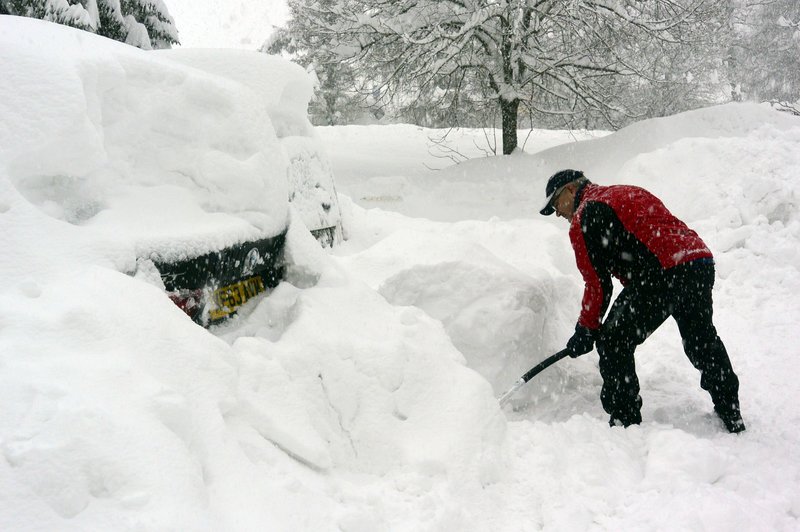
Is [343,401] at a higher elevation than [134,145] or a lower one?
lower

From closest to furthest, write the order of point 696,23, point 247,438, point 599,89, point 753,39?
point 247,438, point 696,23, point 599,89, point 753,39

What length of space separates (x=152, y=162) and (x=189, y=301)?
660 millimetres

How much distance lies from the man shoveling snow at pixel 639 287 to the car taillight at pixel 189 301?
6.87 feet

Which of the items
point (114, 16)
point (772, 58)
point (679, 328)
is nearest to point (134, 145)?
point (679, 328)

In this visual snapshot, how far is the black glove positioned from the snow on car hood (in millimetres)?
1878

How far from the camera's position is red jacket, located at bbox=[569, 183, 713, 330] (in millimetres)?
3404

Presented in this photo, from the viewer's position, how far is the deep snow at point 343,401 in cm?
176

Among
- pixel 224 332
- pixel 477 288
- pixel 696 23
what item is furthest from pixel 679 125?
pixel 224 332

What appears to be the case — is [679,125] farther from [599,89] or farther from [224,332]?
[224,332]

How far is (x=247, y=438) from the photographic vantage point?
239 centimetres

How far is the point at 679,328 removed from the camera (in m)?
3.54

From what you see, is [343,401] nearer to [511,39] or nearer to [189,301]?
[189,301]

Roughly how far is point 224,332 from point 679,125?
888 cm

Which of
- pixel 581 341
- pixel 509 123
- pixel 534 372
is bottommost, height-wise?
pixel 509 123
